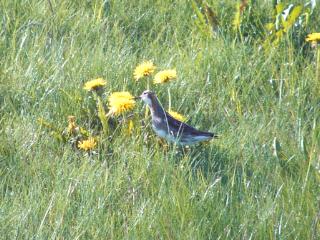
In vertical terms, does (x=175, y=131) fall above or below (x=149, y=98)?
below

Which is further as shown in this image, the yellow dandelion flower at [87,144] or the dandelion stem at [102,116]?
the dandelion stem at [102,116]

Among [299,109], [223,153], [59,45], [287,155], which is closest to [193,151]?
[223,153]

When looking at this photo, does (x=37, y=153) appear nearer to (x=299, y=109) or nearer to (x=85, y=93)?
(x=85, y=93)

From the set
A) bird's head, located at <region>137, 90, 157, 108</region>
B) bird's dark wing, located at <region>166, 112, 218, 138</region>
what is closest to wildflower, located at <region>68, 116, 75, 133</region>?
bird's head, located at <region>137, 90, 157, 108</region>

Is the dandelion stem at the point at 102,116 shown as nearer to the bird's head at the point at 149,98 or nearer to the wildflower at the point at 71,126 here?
the wildflower at the point at 71,126

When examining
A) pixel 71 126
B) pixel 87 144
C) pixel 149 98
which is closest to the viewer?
pixel 87 144

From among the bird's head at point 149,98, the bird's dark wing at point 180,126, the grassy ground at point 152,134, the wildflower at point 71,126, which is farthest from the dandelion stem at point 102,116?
the bird's dark wing at point 180,126

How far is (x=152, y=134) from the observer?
3920 millimetres

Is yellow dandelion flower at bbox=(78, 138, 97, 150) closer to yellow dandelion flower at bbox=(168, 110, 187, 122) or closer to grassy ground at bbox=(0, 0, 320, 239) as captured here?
grassy ground at bbox=(0, 0, 320, 239)

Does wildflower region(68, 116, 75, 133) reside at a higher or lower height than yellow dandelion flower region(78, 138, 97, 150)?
higher

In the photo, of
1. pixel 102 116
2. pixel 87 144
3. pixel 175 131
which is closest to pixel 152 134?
pixel 175 131

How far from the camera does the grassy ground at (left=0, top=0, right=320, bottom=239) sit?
288 centimetres

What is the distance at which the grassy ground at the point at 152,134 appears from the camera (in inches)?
113

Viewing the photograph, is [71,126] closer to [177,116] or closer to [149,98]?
[149,98]
